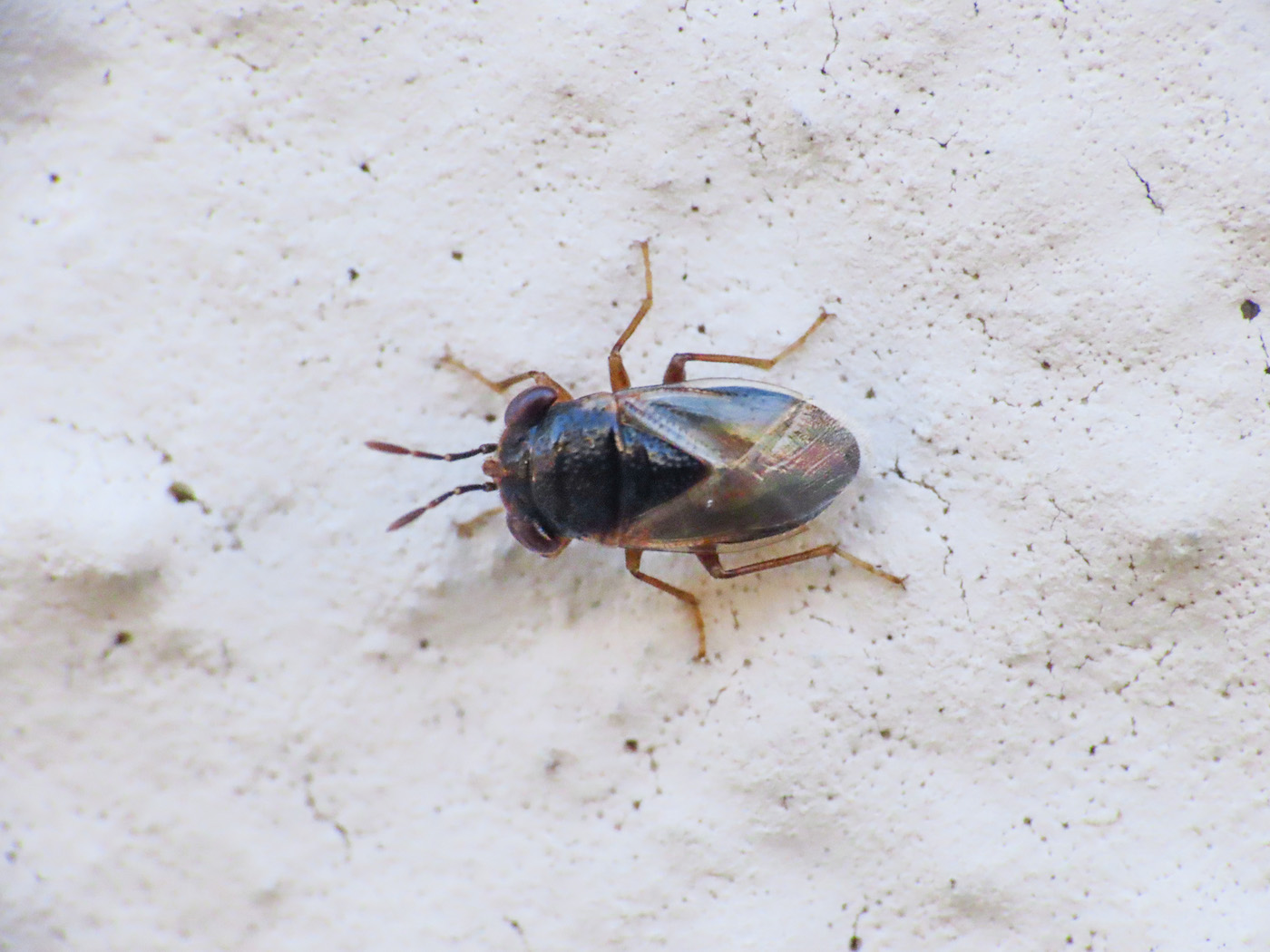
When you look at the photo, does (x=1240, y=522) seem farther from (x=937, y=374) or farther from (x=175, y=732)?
(x=175, y=732)

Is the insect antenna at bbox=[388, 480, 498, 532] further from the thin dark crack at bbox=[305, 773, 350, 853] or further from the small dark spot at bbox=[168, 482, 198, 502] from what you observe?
the thin dark crack at bbox=[305, 773, 350, 853]

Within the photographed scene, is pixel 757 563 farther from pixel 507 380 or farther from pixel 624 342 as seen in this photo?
pixel 507 380

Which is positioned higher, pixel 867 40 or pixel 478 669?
pixel 867 40

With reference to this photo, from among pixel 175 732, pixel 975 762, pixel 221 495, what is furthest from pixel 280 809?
pixel 975 762

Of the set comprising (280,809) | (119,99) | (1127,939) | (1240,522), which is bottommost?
(280,809)

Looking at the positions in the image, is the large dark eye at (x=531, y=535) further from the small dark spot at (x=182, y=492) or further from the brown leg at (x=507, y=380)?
the small dark spot at (x=182, y=492)

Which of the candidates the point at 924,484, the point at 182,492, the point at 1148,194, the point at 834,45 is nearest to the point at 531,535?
the point at 182,492

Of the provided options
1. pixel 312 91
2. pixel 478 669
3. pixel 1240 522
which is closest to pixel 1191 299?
pixel 1240 522
